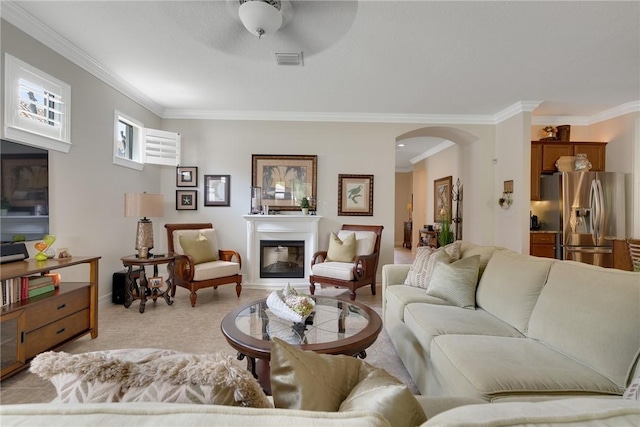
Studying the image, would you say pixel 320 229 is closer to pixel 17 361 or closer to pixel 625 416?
pixel 17 361

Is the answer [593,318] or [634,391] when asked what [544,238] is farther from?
[634,391]

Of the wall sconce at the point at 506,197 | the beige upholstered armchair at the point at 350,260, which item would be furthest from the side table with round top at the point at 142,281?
the wall sconce at the point at 506,197

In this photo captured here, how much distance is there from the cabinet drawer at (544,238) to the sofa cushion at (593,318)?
3062 millimetres

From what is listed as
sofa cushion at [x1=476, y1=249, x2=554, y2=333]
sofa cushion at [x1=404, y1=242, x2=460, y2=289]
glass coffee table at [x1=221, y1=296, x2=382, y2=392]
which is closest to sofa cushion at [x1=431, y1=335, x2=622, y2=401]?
sofa cushion at [x1=476, y1=249, x2=554, y2=333]

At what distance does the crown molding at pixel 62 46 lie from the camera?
2.38 m

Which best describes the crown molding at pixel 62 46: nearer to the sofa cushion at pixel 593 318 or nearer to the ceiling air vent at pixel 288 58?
the ceiling air vent at pixel 288 58

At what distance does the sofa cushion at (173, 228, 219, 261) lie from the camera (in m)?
4.00

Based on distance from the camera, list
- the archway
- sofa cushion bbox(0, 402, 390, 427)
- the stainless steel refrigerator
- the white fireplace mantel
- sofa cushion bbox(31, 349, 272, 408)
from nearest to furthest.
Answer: sofa cushion bbox(0, 402, 390, 427) → sofa cushion bbox(31, 349, 272, 408) → the stainless steel refrigerator → the white fireplace mantel → the archway

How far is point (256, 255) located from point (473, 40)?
3771 mm

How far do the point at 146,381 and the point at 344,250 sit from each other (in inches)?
147

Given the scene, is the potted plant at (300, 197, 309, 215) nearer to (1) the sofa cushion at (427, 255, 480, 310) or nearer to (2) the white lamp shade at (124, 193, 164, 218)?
(2) the white lamp shade at (124, 193, 164, 218)

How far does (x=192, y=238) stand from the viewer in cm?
402

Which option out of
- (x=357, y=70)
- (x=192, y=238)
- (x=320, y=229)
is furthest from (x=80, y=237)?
(x=357, y=70)

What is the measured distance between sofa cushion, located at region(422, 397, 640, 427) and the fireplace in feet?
13.9
